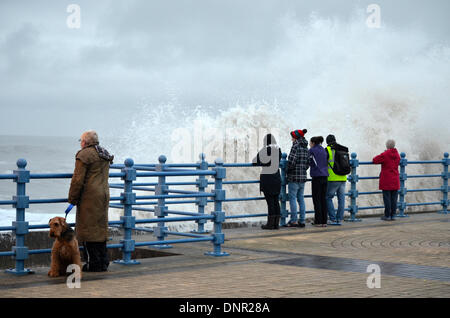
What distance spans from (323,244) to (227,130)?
22.4 m

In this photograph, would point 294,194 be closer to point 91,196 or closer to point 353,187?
point 353,187

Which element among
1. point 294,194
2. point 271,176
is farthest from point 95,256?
point 294,194

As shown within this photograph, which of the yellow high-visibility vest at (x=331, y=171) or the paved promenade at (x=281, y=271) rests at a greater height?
the yellow high-visibility vest at (x=331, y=171)

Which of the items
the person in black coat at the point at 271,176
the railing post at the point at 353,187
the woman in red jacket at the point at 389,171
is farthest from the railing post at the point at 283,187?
the woman in red jacket at the point at 389,171

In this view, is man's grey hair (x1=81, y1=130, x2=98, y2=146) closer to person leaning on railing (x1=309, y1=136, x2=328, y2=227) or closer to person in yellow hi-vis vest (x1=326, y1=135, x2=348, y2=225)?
person leaning on railing (x1=309, y1=136, x2=328, y2=227)

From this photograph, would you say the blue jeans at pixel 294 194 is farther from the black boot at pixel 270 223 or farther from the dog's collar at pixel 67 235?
the dog's collar at pixel 67 235

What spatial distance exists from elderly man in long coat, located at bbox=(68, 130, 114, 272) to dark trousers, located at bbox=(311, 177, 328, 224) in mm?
6647

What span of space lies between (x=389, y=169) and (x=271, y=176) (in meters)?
3.60

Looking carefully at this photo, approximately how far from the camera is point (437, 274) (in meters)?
8.59

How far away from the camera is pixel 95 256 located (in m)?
8.70

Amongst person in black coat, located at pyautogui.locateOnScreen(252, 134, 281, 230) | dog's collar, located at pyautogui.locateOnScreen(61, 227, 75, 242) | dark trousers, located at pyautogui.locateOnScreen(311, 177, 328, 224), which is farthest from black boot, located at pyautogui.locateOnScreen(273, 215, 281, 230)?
dog's collar, located at pyautogui.locateOnScreen(61, 227, 75, 242)

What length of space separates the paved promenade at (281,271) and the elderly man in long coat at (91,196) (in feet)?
1.26

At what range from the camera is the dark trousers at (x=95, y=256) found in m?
8.69
